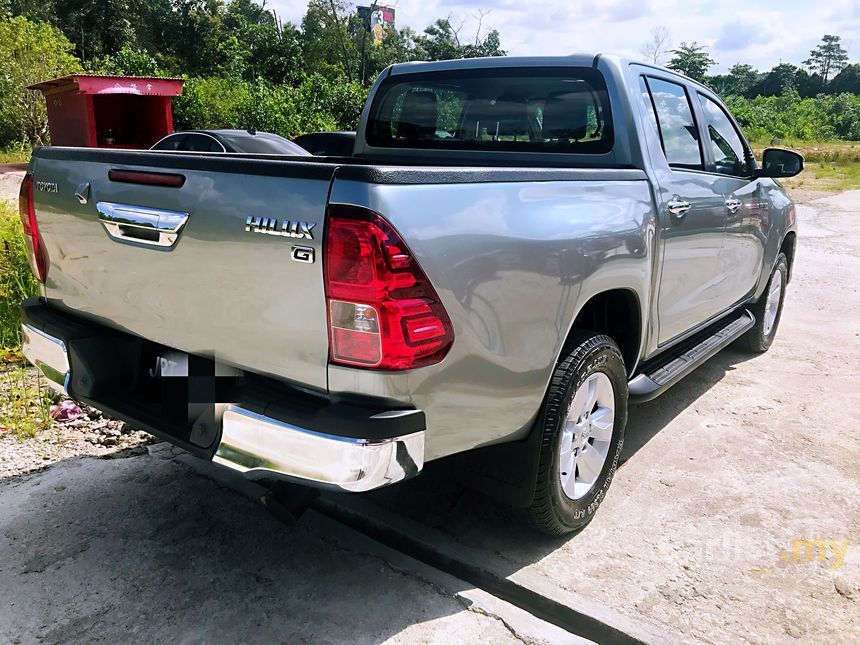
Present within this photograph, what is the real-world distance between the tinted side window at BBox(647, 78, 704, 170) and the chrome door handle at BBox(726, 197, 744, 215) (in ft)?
0.91

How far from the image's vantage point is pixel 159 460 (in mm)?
3621

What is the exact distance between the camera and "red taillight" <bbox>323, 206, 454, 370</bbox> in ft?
6.32

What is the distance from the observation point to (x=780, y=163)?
4684 millimetres

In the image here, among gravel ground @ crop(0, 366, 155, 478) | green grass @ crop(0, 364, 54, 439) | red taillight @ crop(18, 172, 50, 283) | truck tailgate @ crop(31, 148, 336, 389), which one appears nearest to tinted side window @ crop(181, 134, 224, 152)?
green grass @ crop(0, 364, 54, 439)

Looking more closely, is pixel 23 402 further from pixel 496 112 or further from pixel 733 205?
pixel 733 205

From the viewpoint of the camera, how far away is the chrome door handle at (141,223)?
230 centimetres

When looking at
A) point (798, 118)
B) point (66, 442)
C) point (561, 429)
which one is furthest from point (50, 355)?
point (798, 118)

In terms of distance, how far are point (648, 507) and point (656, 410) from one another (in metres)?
1.34

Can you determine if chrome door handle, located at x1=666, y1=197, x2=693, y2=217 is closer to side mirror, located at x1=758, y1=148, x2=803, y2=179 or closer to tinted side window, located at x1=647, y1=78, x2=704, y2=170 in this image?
tinted side window, located at x1=647, y1=78, x2=704, y2=170

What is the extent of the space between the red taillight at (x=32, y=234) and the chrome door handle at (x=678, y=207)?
272 centimetres

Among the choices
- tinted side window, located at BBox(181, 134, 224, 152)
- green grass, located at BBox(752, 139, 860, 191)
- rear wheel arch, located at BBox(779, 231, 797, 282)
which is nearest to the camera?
rear wheel arch, located at BBox(779, 231, 797, 282)

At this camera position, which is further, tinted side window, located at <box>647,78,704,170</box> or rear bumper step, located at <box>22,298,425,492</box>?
tinted side window, located at <box>647,78,704,170</box>

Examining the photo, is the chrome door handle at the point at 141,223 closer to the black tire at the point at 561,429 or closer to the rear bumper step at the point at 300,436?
the rear bumper step at the point at 300,436

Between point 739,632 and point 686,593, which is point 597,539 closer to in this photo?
point 686,593
